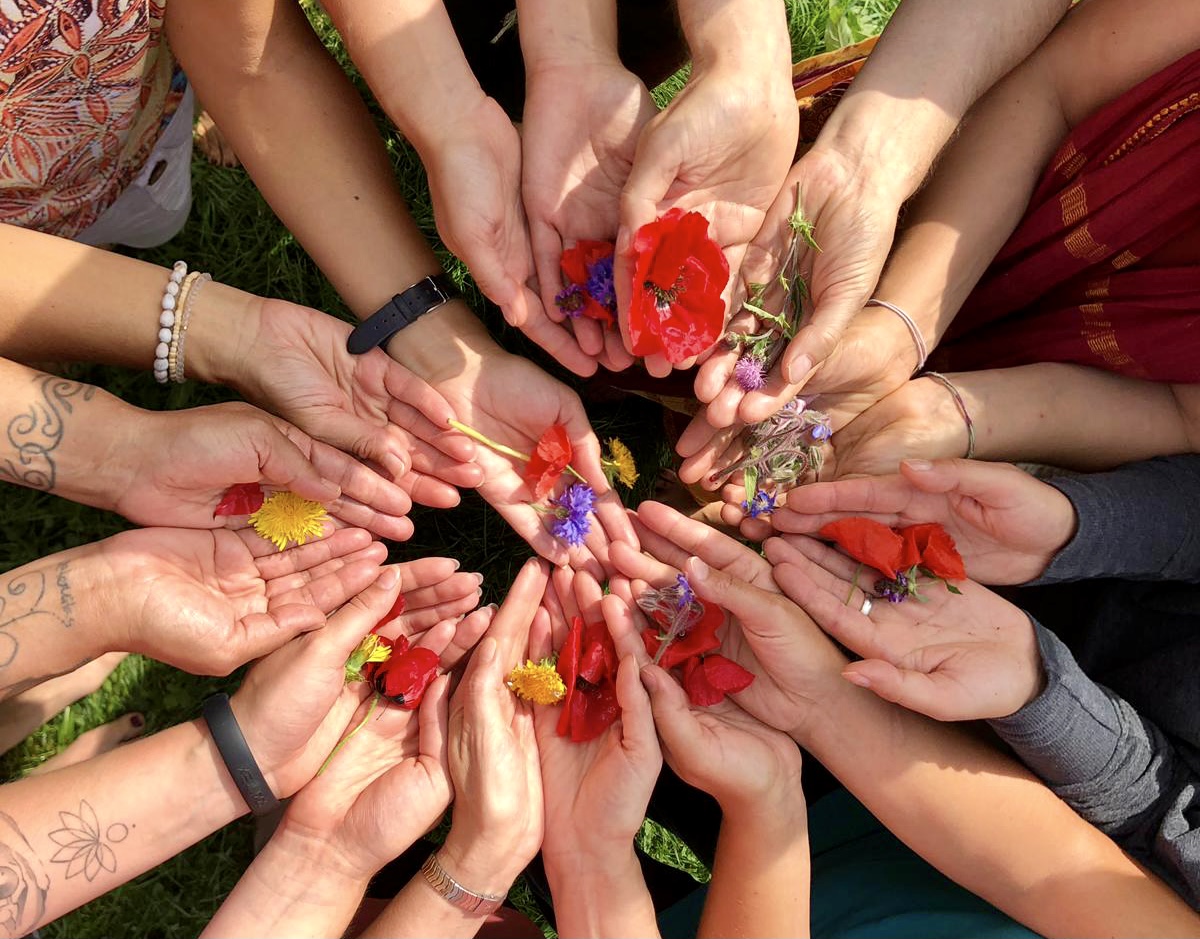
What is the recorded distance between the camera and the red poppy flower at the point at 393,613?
278cm

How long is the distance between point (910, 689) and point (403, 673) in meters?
1.46

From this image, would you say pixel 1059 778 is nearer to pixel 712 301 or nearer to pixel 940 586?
pixel 940 586

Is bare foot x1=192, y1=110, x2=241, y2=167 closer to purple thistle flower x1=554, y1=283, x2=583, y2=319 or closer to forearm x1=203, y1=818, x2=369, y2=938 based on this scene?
purple thistle flower x1=554, y1=283, x2=583, y2=319

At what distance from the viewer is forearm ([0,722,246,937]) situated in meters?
2.34

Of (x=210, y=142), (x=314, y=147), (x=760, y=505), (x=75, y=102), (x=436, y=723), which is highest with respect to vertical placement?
(x=75, y=102)

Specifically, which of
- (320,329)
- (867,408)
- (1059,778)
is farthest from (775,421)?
(320,329)

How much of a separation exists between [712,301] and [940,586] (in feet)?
3.58

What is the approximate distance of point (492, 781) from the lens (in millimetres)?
2469

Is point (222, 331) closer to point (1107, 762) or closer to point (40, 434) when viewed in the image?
point (40, 434)

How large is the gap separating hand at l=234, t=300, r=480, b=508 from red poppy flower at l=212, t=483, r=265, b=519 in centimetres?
26

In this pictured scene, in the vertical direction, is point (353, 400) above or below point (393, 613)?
above

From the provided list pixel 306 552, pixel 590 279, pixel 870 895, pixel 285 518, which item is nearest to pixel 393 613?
pixel 306 552

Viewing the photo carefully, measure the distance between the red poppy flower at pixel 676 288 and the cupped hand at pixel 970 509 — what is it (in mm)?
631

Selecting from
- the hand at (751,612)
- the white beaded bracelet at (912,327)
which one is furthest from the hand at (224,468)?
the white beaded bracelet at (912,327)
